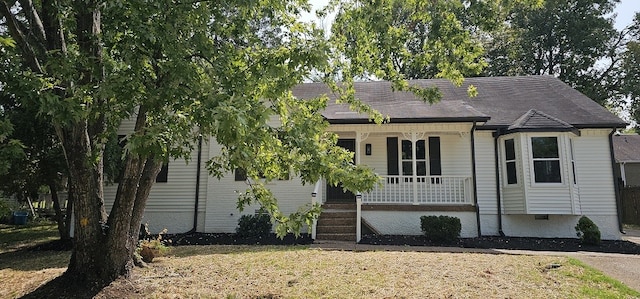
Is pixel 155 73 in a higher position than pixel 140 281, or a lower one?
higher

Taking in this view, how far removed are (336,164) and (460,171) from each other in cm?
908

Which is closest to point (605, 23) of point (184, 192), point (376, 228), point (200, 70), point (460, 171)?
point (460, 171)

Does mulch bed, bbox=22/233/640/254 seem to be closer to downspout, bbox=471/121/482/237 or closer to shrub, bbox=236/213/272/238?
shrub, bbox=236/213/272/238

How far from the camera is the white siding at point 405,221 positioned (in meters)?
12.0

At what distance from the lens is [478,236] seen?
11.9 metres

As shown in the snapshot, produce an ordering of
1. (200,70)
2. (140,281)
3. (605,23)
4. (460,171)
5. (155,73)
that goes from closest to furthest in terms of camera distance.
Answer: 1. (155,73)
2. (200,70)
3. (140,281)
4. (460,171)
5. (605,23)

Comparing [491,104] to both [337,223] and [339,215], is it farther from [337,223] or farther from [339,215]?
[337,223]

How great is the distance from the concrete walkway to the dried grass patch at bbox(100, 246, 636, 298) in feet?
2.01

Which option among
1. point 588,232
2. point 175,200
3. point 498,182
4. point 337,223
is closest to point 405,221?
point 337,223

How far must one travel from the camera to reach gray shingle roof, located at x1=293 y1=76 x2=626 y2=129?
12289 mm

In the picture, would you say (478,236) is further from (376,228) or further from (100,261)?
(100,261)

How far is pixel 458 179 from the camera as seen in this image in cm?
1272

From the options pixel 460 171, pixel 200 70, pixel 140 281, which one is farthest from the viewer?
pixel 460 171

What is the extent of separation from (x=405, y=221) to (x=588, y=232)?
16.4 ft
